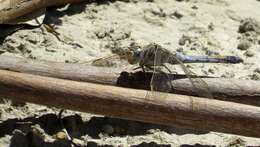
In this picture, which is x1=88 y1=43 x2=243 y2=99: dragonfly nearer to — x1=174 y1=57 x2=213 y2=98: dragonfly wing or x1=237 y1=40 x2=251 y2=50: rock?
x1=174 y1=57 x2=213 y2=98: dragonfly wing

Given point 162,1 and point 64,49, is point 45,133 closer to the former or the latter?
point 64,49

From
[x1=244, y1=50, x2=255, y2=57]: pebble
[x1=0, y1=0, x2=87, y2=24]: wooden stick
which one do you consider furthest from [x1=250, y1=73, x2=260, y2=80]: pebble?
[x1=0, y1=0, x2=87, y2=24]: wooden stick

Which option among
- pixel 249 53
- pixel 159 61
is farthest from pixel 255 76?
pixel 159 61

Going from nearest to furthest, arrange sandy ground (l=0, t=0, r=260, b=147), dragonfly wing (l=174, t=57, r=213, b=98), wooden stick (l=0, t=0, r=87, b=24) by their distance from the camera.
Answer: dragonfly wing (l=174, t=57, r=213, b=98) → sandy ground (l=0, t=0, r=260, b=147) → wooden stick (l=0, t=0, r=87, b=24)

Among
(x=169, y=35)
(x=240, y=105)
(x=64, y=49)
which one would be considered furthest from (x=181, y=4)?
(x=240, y=105)

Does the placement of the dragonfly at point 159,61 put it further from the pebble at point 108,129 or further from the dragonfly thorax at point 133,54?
the pebble at point 108,129
